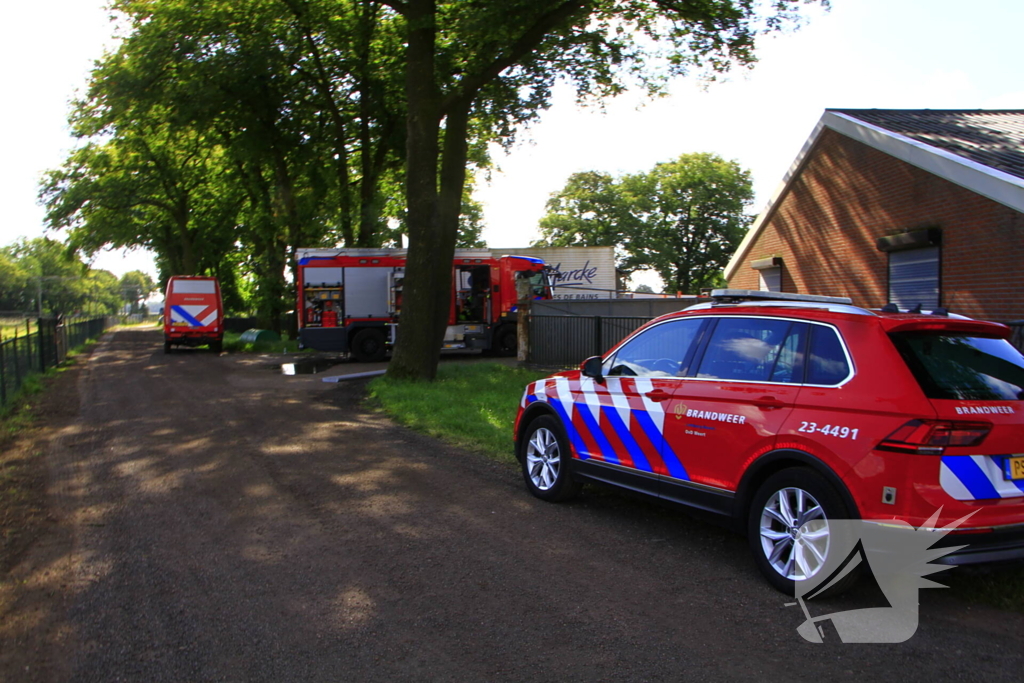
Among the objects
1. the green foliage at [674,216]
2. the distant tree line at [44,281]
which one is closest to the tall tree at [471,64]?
the distant tree line at [44,281]

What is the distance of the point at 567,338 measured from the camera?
1898 centimetres

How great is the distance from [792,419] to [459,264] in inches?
830

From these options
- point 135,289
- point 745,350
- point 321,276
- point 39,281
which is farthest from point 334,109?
point 135,289

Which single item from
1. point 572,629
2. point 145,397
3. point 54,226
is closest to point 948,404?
point 572,629

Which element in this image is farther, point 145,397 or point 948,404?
point 145,397

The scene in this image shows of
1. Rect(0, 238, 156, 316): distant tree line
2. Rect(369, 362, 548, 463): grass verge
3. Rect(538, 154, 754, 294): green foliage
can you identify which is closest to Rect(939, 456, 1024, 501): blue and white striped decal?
Rect(369, 362, 548, 463): grass verge

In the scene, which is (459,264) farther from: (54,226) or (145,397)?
(54,226)

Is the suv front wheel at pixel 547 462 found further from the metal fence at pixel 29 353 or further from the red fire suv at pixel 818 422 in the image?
the metal fence at pixel 29 353

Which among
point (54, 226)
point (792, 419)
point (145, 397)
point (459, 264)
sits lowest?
point (145, 397)

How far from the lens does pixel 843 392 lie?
4707mm

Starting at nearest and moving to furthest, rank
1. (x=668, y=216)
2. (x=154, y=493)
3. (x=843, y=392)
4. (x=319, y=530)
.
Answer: (x=843, y=392), (x=319, y=530), (x=154, y=493), (x=668, y=216)

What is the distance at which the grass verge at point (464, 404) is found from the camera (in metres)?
10.4

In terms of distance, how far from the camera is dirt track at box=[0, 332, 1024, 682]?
394 centimetres

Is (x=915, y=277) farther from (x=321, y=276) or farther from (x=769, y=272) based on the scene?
(x=321, y=276)
